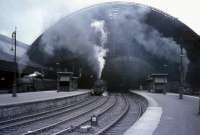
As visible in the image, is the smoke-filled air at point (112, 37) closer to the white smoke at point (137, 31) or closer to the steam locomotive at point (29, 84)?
the white smoke at point (137, 31)

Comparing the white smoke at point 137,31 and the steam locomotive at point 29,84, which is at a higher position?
the white smoke at point 137,31

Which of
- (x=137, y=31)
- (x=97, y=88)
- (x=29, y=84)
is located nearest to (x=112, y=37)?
(x=137, y=31)

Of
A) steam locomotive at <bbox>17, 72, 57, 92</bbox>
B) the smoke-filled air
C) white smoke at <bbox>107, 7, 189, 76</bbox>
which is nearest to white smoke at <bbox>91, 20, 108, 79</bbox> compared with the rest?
the smoke-filled air

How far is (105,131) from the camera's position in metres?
17.6

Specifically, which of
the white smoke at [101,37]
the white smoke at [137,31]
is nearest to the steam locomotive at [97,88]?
the white smoke at [101,37]

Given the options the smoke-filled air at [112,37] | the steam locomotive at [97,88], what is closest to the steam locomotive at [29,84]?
the steam locomotive at [97,88]

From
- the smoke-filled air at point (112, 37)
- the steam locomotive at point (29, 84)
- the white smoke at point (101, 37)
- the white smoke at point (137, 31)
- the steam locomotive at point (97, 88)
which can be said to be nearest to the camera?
the steam locomotive at point (29, 84)

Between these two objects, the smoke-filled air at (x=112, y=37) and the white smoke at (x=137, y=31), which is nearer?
the smoke-filled air at (x=112, y=37)

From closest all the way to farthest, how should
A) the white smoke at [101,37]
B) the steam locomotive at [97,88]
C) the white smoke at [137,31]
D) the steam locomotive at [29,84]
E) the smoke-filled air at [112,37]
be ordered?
the steam locomotive at [29,84] < the steam locomotive at [97,88] < the white smoke at [101,37] < the smoke-filled air at [112,37] < the white smoke at [137,31]

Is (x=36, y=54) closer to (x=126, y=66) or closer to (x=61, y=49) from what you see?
(x=61, y=49)

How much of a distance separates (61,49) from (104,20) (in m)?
12.5

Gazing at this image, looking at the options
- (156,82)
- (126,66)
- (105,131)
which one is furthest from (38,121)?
(126,66)

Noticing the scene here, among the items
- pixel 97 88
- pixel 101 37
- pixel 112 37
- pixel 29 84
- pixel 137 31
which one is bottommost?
pixel 97 88

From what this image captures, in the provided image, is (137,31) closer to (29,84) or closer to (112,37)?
(112,37)
